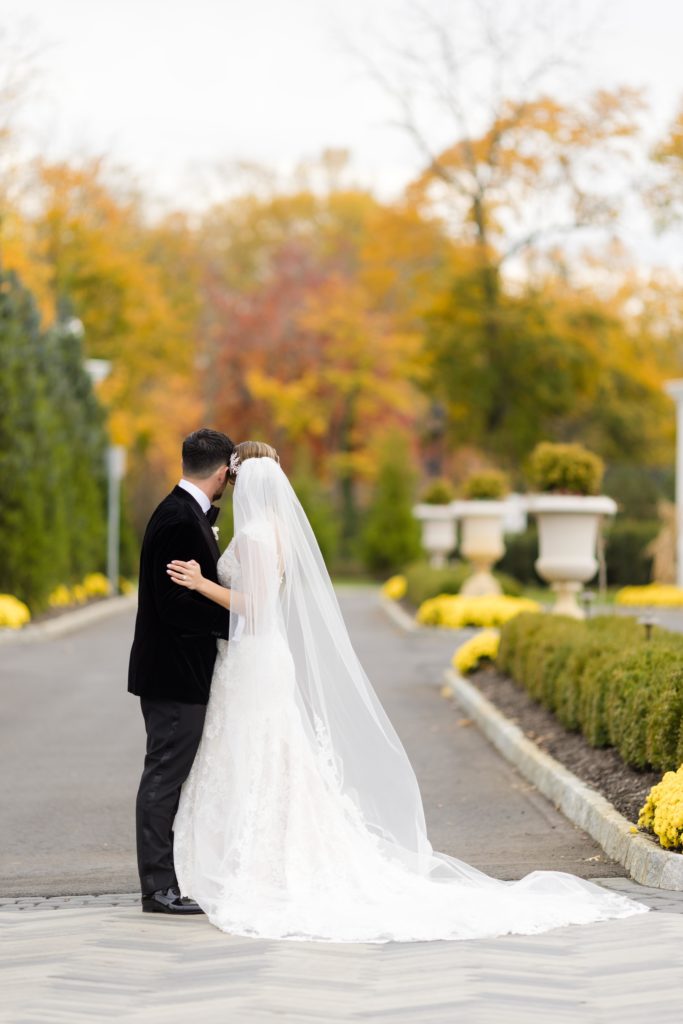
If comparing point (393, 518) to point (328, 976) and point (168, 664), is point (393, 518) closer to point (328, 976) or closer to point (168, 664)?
point (168, 664)

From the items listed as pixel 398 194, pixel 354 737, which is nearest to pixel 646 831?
pixel 354 737

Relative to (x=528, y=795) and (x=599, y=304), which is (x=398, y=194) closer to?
(x=599, y=304)

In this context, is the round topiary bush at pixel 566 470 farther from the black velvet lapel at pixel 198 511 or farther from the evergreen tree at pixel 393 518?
the evergreen tree at pixel 393 518

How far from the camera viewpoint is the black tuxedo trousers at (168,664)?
5848mm

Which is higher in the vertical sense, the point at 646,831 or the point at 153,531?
the point at 153,531

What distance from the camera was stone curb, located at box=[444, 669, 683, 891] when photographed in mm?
6004

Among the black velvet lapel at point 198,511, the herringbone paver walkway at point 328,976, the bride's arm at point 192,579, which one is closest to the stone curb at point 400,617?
the black velvet lapel at point 198,511

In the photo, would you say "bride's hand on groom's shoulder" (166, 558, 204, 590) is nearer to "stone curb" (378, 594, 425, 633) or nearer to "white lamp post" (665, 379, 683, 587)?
"stone curb" (378, 594, 425, 633)

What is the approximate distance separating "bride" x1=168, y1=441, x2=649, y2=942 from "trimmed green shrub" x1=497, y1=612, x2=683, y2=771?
1500 millimetres

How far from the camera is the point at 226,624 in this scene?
600cm

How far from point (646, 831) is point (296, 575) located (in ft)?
6.73

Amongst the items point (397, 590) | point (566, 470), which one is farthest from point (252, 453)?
point (397, 590)

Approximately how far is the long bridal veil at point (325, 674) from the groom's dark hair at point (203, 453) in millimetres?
127

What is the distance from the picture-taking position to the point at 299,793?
5867 millimetres
